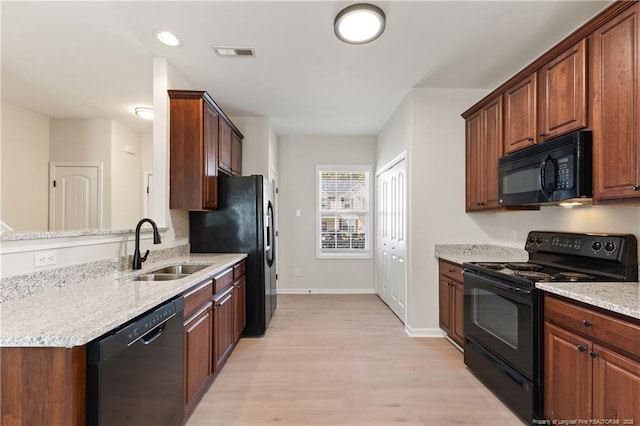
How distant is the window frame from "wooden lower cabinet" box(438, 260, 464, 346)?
7.02 ft

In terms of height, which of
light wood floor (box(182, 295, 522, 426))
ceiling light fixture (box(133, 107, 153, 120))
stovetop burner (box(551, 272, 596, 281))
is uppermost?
ceiling light fixture (box(133, 107, 153, 120))

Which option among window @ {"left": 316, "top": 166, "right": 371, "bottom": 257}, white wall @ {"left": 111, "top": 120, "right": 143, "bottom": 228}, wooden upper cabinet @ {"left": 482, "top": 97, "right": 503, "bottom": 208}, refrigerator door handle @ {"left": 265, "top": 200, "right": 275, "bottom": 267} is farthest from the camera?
window @ {"left": 316, "top": 166, "right": 371, "bottom": 257}

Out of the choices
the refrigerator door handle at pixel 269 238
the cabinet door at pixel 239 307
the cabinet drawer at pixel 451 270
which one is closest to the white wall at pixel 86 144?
the refrigerator door handle at pixel 269 238

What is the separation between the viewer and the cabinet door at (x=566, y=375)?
5.06 ft

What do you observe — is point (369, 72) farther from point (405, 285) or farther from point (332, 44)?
point (405, 285)

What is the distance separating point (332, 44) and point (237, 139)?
6.68 feet

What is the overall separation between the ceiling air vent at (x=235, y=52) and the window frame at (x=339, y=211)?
2755mm

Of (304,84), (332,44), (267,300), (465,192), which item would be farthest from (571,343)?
(304,84)

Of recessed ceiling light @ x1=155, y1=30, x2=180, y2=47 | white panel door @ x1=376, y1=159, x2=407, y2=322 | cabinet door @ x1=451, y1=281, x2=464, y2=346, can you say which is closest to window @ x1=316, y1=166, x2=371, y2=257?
white panel door @ x1=376, y1=159, x2=407, y2=322

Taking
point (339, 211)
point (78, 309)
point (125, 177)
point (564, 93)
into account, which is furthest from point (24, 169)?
point (564, 93)

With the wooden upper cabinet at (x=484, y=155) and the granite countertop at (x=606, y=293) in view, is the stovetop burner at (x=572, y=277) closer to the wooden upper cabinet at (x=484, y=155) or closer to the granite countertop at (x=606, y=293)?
the granite countertop at (x=606, y=293)

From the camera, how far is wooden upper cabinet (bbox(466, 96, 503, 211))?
2.83 meters

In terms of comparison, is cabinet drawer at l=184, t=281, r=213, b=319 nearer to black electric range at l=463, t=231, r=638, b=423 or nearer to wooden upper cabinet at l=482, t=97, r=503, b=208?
black electric range at l=463, t=231, r=638, b=423

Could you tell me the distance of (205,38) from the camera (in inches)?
95.3
